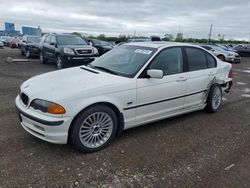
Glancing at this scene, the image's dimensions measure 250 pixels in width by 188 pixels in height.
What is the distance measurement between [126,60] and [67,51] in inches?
275

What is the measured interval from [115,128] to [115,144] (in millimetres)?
282

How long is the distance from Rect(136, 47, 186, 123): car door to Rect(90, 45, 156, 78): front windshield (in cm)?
16

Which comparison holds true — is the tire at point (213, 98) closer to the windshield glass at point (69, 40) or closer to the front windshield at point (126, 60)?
the front windshield at point (126, 60)

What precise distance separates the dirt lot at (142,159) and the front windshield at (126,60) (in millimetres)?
1108

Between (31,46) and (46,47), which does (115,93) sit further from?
(31,46)

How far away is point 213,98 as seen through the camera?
5266mm

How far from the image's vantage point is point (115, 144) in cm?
377

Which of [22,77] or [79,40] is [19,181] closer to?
[22,77]

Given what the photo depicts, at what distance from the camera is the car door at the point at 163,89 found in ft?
12.7

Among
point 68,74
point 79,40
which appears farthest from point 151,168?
point 79,40

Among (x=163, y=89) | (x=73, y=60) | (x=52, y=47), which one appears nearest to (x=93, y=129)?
(x=163, y=89)

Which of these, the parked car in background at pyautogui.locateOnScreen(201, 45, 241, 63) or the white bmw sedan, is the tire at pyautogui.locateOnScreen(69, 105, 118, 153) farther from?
the parked car in background at pyautogui.locateOnScreen(201, 45, 241, 63)

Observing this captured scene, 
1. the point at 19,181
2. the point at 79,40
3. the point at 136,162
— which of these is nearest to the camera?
the point at 19,181

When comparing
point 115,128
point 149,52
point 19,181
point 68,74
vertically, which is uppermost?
point 149,52
